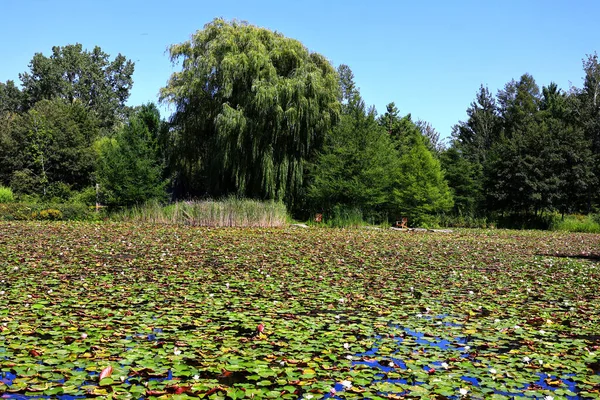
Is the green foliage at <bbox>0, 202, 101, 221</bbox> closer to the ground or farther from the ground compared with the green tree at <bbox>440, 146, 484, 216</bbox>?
closer to the ground

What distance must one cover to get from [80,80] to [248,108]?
44.2 metres

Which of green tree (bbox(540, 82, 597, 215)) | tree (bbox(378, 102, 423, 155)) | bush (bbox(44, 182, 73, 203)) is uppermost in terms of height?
tree (bbox(378, 102, 423, 155))

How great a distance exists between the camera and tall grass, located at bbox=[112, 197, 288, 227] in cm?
1964

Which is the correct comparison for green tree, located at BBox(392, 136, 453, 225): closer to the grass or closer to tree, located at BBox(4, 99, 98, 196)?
the grass

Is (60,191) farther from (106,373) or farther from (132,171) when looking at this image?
(106,373)

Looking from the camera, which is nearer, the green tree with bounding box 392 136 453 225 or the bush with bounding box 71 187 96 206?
the green tree with bounding box 392 136 453 225

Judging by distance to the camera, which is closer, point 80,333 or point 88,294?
point 80,333

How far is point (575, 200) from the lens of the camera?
29.0 metres

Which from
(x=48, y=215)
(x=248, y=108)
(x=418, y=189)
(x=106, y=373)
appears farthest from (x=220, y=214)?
(x=106, y=373)

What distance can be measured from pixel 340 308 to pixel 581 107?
35367 mm

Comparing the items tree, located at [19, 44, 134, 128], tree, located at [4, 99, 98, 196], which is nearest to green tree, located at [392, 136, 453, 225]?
tree, located at [4, 99, 98, 196]

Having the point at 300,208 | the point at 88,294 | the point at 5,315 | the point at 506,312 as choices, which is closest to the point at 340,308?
the point at 506,312

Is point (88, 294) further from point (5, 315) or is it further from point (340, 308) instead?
point (340, 308)

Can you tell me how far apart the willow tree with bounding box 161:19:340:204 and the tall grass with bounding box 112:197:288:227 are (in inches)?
90.5
